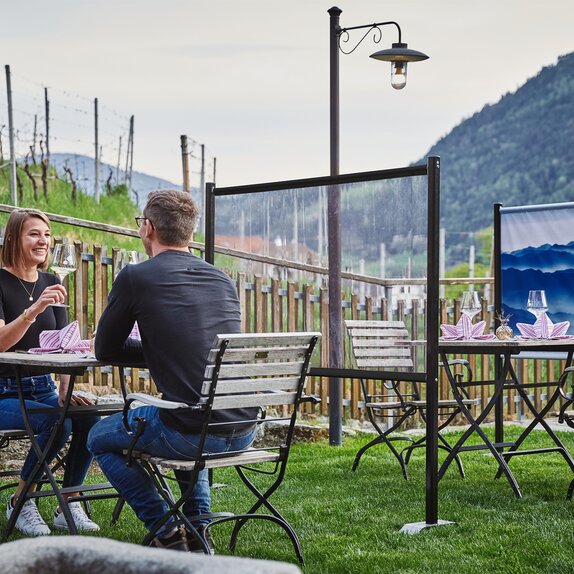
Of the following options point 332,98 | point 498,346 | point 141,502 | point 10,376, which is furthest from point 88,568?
point 332,98

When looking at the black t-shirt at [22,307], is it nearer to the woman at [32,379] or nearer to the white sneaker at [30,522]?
the woman at [32,379]

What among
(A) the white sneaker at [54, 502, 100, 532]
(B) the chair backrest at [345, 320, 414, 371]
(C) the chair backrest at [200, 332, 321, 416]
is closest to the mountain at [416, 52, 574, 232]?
(B) the chair backrest at [345, 320, 414, 371]

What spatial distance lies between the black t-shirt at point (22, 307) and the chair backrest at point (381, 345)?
1.61 m

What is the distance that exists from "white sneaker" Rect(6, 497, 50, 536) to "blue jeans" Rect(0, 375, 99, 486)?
0.19 meters

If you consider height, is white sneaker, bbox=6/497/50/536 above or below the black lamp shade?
below

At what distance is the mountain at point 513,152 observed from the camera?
80188mm

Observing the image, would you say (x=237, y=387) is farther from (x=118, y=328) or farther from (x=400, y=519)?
(x=400, y=519)

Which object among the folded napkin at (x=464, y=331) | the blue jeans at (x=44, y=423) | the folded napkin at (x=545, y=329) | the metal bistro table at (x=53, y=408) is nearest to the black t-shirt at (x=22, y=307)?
the blue jeans at (x=44, y=423)

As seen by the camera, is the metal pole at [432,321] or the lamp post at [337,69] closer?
Result: the metal pole at [432,321]

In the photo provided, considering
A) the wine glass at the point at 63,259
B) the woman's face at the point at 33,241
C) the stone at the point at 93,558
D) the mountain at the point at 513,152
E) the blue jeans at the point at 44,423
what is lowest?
the blue jeans at the point at 44,423

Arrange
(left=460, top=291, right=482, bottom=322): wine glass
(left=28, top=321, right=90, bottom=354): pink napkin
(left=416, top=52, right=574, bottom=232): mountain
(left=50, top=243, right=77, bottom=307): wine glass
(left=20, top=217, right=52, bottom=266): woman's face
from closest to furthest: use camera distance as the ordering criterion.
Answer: (left=50, top=243, right=77, bottom=307): wine glass, (left=28, top=321, right=90, bottom=354): pink napkin, (left=20, top=217, right=52, bottom=266): woman's face, (left=460, top=291, right=482, bottom=322): wine glass, (left=416, top=52, right=574, bottom=232): mountain

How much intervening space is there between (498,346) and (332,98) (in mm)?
3241

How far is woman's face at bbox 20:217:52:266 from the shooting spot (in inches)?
192

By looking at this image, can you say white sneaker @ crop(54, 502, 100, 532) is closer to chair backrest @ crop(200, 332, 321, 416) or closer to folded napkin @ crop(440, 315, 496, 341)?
chair backrest @ crop(200, 332, 321, 416)
